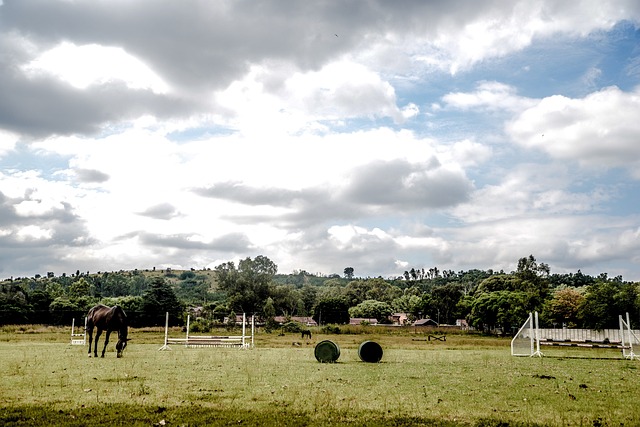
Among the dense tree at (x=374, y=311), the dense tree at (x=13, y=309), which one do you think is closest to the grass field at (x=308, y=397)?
the dense tree at (x=13, y=309)

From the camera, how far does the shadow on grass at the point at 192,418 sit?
1152cm

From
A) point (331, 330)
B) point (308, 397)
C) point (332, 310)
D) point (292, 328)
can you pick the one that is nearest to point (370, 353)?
point (308, 397)

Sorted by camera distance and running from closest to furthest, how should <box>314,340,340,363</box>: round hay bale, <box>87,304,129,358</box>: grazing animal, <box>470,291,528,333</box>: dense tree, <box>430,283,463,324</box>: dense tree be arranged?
<box>314,340,340,363</box>: round hay bale < <box>87,304,129,358</box>: grazing animal < <box>470,291,528,333</box>: dense tree < <box>430,283,463,324</box>: dense tree

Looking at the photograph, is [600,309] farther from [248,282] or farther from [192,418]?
[192,418]

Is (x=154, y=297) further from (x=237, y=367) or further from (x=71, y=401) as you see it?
(x=71, y=401)

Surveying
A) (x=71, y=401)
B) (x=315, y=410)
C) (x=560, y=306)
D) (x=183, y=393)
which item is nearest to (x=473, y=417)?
(x=315, y=410)

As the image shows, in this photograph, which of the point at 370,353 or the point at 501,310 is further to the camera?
the point at 501,310

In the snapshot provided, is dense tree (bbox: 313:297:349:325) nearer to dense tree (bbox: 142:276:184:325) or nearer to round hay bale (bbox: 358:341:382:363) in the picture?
dense tree (bbox: 142:276:184:325)

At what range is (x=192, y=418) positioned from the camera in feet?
39.3

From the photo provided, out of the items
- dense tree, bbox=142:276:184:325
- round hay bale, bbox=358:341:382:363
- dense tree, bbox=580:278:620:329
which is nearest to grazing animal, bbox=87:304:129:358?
round hay bale, bbox=358:341:382:363

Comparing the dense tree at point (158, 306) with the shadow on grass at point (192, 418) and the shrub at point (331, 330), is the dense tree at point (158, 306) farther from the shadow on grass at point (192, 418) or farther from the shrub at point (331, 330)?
the shadow on grass at point (192, 418)

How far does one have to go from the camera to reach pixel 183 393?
50.3 ft

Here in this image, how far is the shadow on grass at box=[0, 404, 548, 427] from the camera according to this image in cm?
1152

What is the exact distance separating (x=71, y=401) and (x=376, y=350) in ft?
Answer: 56.3
